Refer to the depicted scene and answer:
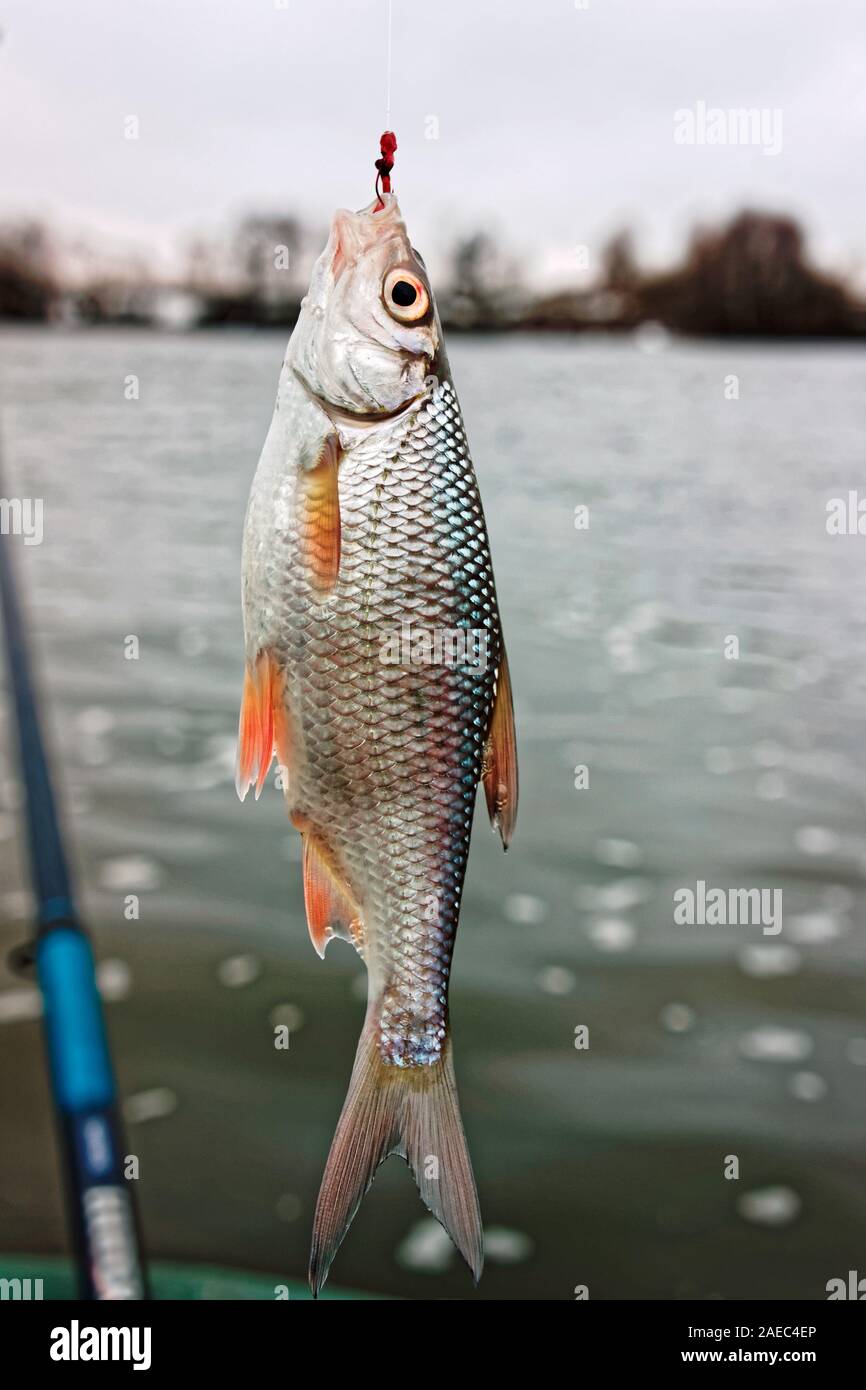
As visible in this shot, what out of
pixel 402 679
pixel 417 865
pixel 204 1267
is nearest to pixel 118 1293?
pixel 417 865

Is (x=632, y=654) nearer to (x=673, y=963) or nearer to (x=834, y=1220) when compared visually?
(x=673, y=963)

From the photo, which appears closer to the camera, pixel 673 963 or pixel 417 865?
pixel 417 865

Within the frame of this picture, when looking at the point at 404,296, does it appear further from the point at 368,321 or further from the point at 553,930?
the point at 553,930

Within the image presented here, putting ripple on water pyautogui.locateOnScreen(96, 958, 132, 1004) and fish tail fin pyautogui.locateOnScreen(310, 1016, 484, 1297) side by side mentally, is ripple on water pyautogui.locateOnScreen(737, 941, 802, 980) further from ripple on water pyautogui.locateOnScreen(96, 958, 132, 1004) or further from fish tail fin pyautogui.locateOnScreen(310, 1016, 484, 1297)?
fish tail fin pyautogui.locateOnScreen(310, 1016, 484, 1297)

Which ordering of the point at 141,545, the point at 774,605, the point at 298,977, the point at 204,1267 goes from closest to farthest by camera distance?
the point at 204,1267 → the point at 298,977 → the point at 774,605 → the point at 141,545

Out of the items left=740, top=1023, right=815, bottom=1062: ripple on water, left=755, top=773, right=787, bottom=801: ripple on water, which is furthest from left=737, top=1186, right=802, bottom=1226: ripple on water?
left=755, top=773, right=787, bottom=801: ripple on water

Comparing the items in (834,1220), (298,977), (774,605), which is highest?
(774,605)
